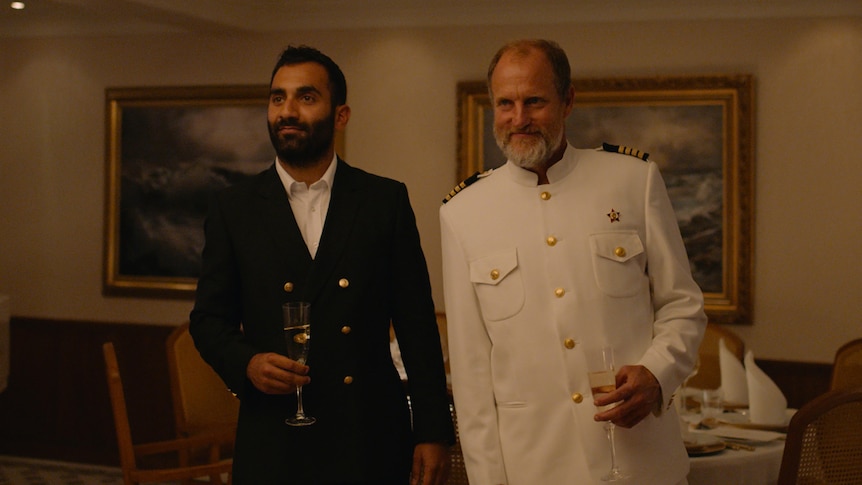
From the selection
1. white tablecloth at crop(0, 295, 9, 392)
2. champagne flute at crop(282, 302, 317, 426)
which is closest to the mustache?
champagne flute at crop(282, 302, 317, 426)

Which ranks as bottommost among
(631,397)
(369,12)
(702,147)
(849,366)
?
(849,366)

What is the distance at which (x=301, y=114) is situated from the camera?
221 cm

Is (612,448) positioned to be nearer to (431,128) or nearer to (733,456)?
(733,456)

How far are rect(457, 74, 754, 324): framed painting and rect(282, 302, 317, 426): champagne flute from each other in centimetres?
362

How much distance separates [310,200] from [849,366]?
8.38 ft

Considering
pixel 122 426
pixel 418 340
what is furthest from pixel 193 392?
pixel 418 340

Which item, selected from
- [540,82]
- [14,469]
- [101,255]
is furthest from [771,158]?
[14,469]

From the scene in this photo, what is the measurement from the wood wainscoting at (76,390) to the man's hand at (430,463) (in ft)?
14.6

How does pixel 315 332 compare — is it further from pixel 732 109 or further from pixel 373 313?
pixel 732 109

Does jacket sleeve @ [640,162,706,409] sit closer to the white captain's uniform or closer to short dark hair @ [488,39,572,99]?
the white captain's uniform

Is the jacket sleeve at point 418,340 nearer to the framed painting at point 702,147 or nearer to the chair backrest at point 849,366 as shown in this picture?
the chair backrest at point 849,366

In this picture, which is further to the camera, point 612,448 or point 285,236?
point 285,236

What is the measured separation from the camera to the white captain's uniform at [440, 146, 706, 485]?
2.09 m

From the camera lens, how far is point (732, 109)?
5352 millimetres
